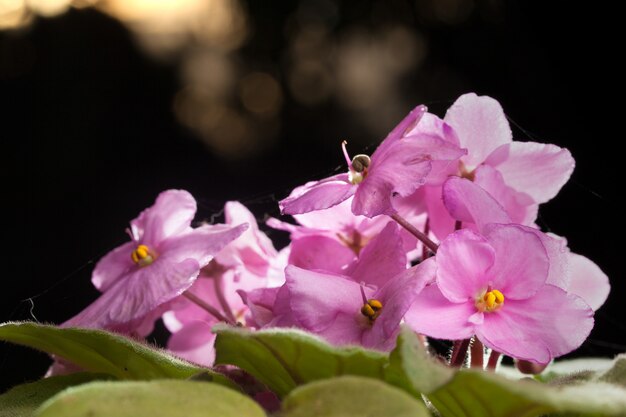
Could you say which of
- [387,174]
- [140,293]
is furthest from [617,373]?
[140,293]

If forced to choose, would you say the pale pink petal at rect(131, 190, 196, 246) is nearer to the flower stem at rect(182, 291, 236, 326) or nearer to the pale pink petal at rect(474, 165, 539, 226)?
the flower stem at rect(182, 291, 236, 326)

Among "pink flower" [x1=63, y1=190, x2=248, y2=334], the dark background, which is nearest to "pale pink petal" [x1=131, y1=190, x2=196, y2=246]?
"pink flower" [x1=63, y1=190, x2=248, y2=334]

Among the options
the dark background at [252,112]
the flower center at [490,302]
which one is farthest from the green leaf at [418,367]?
the dark background at [252,112]

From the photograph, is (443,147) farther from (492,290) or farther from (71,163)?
(71,163)

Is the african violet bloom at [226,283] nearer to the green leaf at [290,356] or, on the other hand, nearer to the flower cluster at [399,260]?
the flower cluster at [399,260]

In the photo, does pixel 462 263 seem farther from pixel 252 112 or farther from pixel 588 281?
pixel 252 112

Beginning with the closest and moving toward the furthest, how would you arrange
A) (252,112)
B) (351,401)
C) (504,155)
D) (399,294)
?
(351,401)
(399,294)
(504,155)
(252,112)

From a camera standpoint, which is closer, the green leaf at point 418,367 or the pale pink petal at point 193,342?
the green leaf at point 418,367
